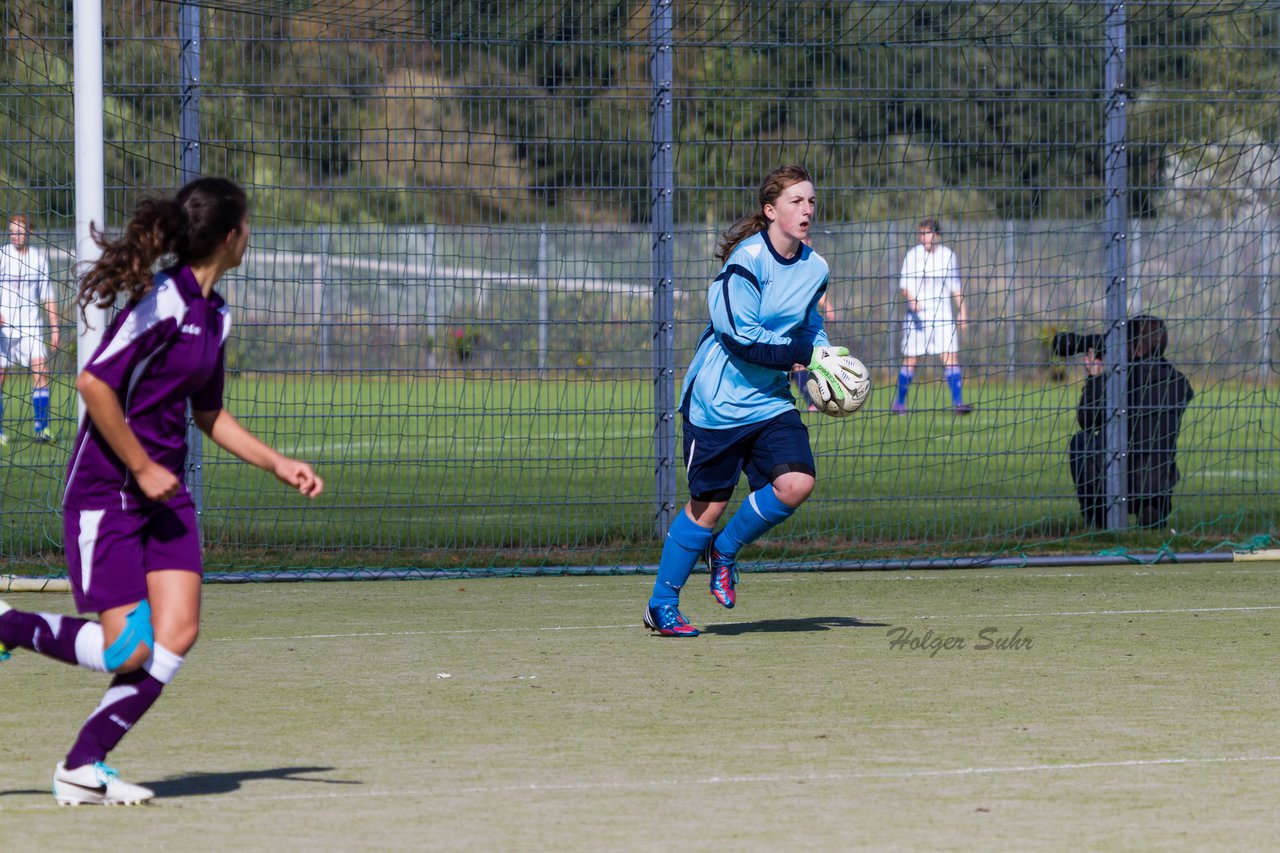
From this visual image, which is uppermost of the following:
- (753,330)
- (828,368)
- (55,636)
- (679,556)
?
(753,330)

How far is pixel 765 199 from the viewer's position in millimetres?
7496

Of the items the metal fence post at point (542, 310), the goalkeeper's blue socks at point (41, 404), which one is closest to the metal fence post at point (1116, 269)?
the metal fence post at point (542, 310)

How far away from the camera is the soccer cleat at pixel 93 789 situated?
4621 mm

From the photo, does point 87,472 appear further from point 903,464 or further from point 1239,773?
point 903,464

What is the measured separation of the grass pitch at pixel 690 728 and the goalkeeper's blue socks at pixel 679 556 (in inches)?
8.0

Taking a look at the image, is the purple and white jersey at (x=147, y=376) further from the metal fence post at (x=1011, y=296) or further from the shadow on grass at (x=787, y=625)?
the metal fence post at (x=1011, y=296)

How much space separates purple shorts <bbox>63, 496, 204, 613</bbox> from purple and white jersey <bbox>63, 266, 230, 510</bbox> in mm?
36

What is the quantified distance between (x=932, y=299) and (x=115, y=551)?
7507mm

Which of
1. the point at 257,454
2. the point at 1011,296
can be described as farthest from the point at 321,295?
the point at 257,454

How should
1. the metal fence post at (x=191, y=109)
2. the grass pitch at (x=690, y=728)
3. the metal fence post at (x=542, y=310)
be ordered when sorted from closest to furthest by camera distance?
the grass pitch at (x=690, y=728) → the metal fence post at (x=191, y=109) → the metal fence post at (x=542, y=310)

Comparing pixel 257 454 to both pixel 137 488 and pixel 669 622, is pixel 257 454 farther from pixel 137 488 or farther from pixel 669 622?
pixel 669 622

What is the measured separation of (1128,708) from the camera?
6027 millimetres

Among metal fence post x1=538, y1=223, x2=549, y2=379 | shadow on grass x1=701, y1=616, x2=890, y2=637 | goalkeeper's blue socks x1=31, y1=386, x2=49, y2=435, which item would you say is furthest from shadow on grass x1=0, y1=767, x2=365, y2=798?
metal fence post x1=538, y1=223, x2=549, y2=379

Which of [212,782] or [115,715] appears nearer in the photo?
[115,715]
